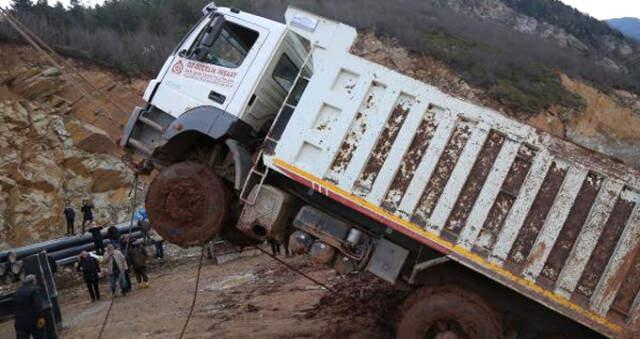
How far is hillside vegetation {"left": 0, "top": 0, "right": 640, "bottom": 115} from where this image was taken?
1917 cm

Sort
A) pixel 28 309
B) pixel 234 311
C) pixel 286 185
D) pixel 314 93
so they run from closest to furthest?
1. pixel 314 93
2. pixel 286 185
3. pixel 28 309
4. pixel 234 311

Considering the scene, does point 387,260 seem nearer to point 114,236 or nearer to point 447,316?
point 447,316

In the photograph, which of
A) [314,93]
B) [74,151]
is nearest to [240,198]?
[314,93]

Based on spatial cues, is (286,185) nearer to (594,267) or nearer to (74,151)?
(594,267)

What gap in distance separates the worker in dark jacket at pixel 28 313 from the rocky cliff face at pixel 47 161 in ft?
24.6

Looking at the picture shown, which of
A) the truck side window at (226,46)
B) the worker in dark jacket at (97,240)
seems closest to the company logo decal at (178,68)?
the truck side window at (226,46)

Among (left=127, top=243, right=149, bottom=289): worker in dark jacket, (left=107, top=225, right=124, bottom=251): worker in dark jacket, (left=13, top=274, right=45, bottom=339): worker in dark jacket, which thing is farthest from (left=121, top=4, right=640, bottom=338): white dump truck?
(left=107, top=225, right=124, bottom=251): worker in dark jacket

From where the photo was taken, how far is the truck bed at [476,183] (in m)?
5.18

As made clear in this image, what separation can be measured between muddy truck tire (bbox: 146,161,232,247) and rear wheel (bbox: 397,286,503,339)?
7.56 feet

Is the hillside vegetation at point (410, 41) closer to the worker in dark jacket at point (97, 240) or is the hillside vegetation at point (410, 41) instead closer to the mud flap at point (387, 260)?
the worker in dark jacket at point (97, 240)

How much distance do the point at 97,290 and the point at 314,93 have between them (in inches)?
247

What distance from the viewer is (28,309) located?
695cm

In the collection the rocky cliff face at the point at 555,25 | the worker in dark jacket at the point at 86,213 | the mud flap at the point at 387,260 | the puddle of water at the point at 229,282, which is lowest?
the worker in dark jacket at the point at 86,213

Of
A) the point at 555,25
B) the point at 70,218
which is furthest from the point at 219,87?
the point at 555,25
